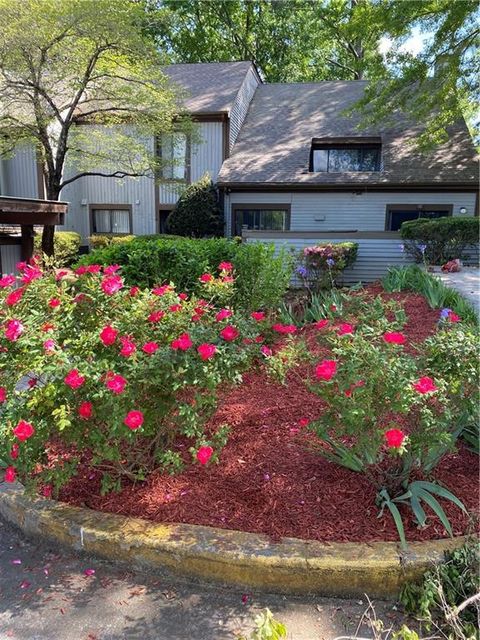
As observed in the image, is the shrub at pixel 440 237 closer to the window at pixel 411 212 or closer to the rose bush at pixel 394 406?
the window at pixel 411 212

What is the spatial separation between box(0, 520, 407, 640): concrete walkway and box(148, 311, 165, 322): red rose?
3.72 feet

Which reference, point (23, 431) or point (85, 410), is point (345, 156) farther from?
point (23, 431)

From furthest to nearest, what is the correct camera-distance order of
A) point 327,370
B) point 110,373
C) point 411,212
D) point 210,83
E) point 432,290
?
point 210,83, point 411,212, point 432,290, point 110,373, point 327,370

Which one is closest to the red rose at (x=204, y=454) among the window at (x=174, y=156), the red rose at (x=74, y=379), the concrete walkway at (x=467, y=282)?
the red rose at (x=74, y=379)

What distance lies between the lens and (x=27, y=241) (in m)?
8.43

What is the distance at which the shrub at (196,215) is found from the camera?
50.4 feet

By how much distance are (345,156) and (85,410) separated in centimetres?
1594

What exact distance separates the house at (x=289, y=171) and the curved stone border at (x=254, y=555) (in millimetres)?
12722

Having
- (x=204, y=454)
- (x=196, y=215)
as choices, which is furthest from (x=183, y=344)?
(x=196, y=215)

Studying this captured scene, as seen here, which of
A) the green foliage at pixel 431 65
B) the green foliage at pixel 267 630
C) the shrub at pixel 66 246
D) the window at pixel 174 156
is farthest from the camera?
the window at pixel 174 156

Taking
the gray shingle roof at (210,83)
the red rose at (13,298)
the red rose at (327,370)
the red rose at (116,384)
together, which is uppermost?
the gray shingle roof at (210,83)

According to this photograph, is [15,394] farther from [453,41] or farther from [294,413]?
[453,41]

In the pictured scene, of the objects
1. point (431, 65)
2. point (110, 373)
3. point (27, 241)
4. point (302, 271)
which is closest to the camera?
point (110, 373)

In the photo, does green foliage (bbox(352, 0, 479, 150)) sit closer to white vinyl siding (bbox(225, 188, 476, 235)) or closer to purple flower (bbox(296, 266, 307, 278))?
white vinyl siding (bbox(225, 188, 476, 235))
